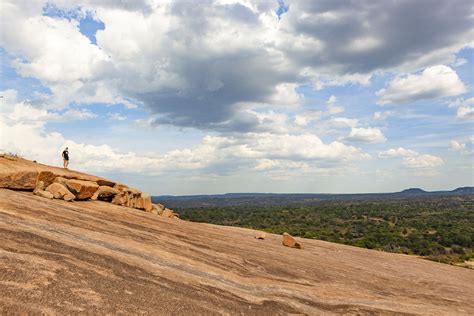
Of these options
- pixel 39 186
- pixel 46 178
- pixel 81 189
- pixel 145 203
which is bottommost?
pixel 145 203

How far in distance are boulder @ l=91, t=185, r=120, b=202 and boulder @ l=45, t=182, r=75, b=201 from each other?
2503 mm

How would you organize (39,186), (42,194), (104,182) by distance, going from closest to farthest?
(42,194)
(39,186)
(104,182)

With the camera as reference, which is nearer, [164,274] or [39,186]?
[164,274]

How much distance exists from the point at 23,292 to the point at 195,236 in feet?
40.4

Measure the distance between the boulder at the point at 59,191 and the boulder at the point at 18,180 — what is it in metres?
0.89

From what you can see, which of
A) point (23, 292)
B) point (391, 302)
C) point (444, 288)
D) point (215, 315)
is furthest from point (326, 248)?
point (23, 292)

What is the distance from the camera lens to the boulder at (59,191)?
20806mm

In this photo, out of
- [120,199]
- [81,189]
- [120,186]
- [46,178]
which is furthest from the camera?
[120,186]

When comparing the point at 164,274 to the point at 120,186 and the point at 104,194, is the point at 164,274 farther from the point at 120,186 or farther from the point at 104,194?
the point at 120,186

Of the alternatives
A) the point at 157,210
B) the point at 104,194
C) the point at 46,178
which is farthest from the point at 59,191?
the point at 157,210

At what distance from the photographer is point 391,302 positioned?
16906 mm

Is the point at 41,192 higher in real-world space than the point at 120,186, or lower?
lower

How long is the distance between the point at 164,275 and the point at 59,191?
10823 millimetres

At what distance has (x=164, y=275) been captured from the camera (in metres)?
13.4
